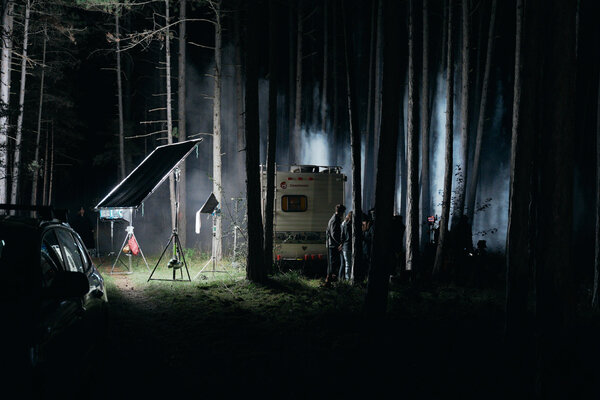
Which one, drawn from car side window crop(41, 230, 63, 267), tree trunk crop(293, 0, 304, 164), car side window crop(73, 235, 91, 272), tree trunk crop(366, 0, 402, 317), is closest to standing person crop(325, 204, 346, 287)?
tree trunk crop(366, 0, 402, 317)

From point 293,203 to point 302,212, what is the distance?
41 centimetres

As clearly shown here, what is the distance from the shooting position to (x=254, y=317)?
9.65m

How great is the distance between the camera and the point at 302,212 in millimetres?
16266

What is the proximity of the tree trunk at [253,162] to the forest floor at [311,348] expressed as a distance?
62.0 inches

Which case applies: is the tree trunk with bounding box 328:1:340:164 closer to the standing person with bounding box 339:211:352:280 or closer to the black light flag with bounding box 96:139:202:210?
the standing person with bounding box 339:211:352:280

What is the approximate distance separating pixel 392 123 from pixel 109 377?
602cm

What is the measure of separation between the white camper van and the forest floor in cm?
437

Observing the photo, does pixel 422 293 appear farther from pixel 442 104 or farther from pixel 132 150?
pixel 132 150

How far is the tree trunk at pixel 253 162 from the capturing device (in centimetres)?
1312

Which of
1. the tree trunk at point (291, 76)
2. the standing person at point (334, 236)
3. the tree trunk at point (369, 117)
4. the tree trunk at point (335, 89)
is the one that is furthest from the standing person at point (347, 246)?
the tree trunk at point (335, 89)

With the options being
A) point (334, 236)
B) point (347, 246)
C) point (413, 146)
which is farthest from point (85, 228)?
point (413, 146)

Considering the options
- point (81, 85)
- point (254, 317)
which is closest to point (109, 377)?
point (254, 317)

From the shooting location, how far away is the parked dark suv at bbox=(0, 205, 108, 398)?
3.11m

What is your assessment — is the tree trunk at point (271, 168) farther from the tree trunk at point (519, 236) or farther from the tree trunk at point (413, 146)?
the tree trunk at point (519, 236)
